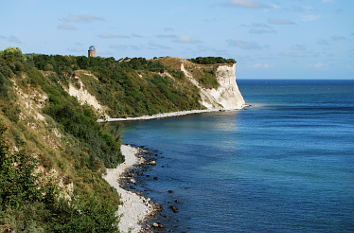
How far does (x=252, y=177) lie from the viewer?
41.6m

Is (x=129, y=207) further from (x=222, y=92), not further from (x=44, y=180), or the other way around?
(x=222, y=92)

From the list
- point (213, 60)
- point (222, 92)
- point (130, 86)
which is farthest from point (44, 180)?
point (213, 60)

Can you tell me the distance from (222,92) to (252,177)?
87.8 metres

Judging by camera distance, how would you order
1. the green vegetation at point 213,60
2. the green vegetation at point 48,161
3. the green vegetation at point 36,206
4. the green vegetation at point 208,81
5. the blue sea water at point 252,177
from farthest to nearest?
the green vegetation at point 213,60 < the green vegetation at point 208,81 < the blue sea water at point 252,177 < the green vegetation at point 48,161 < the green vegetation at point 36,206

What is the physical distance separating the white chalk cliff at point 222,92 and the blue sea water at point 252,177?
42.7 metres

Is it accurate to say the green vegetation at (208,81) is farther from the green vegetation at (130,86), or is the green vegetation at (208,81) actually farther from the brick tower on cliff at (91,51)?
the brick tower on cliff at (91,51)

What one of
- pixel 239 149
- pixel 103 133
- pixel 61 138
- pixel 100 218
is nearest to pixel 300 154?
pixel 239 149

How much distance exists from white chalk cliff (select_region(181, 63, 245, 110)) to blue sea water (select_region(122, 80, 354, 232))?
140 feet

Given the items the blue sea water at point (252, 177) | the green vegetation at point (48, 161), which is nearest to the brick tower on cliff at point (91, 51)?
the blue sea water at point (252, 177)

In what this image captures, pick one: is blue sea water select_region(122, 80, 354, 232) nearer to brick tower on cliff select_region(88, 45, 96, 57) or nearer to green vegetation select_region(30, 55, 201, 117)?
green vegetation select_region(30, 55, 201, 117)

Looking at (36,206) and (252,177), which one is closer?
(36,206)

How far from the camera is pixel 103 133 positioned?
4703 cm

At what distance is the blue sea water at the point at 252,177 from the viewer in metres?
30.1

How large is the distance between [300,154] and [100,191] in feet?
99.8
